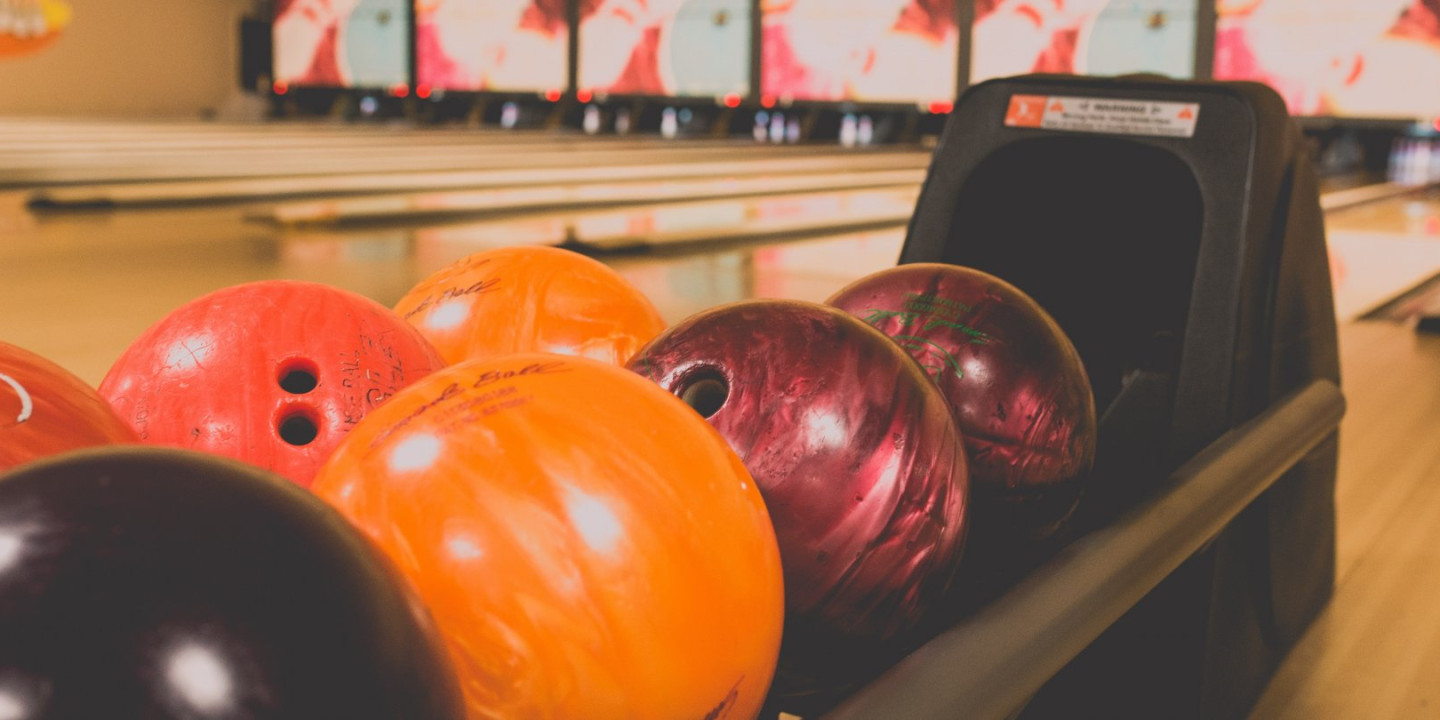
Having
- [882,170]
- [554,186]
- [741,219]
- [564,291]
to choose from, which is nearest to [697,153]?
[882,170]

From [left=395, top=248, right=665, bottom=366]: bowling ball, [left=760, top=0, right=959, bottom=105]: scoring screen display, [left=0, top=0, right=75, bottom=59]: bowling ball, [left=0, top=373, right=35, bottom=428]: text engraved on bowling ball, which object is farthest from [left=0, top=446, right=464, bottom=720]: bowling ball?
[left=0, top=0, right=75, bottom=59]: bowling ball

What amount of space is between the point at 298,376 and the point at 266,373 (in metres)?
0.03

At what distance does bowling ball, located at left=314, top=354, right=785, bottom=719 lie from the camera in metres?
0.60

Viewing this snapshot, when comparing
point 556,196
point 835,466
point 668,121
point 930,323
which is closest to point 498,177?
point 556,196

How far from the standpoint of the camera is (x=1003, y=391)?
1.00m

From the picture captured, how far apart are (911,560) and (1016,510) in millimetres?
213

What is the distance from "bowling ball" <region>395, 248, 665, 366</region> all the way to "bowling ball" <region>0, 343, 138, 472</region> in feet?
1.06

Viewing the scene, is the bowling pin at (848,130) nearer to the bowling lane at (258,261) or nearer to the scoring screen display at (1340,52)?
the scoring screen display at (1340,52)

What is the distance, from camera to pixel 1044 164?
1578 mm

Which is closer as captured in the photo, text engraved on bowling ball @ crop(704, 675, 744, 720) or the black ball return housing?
text engraved on bowling ball @ crop(704, 675, 744, 720)

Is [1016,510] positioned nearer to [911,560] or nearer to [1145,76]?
[911,560]

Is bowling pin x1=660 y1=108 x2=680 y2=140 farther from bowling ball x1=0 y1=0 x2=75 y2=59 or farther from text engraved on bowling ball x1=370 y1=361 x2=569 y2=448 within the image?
text engraved on bowling ball x1=370 y1=361 x2=569 y2=448

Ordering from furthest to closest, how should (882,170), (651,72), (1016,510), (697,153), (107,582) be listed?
(651,72) → (697,153) → (882,170) → (1016,510) → (107,582)

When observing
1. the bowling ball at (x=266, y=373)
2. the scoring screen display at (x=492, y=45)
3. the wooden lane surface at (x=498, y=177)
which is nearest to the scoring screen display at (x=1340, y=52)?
the wooden lane surface at (x=498, y=177)
